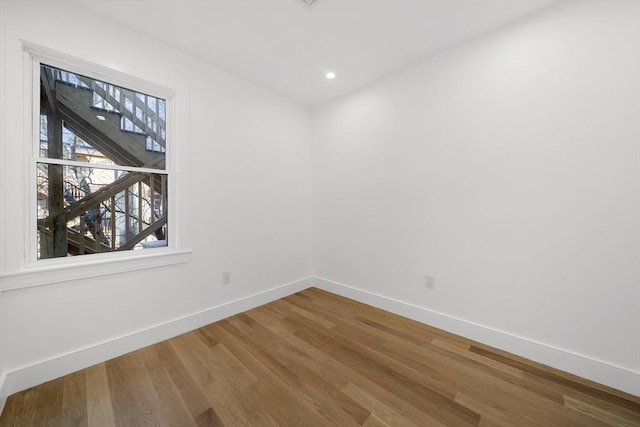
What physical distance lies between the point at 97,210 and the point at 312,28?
224 centimetres

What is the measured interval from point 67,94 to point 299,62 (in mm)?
1872

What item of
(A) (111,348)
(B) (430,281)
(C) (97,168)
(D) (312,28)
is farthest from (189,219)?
(B) (430,281)

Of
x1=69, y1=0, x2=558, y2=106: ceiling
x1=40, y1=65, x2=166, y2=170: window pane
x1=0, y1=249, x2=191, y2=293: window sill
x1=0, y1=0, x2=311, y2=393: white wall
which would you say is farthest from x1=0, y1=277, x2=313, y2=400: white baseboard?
x1=69, y1=0, x2=558, y2=106: ceiling

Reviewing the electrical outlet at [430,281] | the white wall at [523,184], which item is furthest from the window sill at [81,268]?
the electrical outlet at [430,281]

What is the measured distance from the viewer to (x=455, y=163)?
213cm

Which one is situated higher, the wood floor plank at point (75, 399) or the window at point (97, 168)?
the window at point (97, 168)

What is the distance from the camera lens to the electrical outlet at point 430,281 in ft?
7.47

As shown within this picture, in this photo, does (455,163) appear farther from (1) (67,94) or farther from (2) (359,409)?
(1) (67,94)

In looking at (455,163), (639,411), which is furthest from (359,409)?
(455,163)

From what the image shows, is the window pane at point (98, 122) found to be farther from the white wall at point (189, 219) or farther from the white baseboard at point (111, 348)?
the white baseboard at point (111, 348)

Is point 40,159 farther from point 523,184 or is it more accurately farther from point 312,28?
point 523,184

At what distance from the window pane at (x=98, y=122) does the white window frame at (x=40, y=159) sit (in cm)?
5

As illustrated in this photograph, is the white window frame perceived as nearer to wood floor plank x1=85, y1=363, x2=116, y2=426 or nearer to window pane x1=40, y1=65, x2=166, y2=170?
window pane x1=40, y1=65, x2=166, y2=170

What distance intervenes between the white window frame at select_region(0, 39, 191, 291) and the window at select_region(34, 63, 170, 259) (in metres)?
0.04
